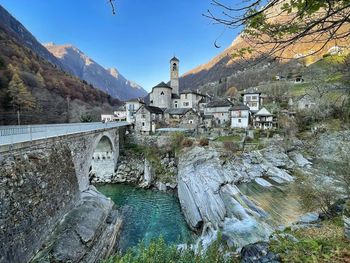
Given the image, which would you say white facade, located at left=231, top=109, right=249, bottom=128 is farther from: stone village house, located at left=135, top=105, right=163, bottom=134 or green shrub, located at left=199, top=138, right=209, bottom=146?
stone village house, located at left=135, top=105, right=163, bottom=134

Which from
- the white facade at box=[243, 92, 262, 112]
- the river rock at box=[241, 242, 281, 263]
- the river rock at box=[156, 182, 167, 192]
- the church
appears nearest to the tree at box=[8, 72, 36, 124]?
the church

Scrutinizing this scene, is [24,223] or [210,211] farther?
[210,211]

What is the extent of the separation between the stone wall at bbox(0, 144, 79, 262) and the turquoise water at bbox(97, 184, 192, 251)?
16.9ft

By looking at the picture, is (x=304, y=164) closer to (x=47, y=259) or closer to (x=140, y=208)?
(x=140, y=208)

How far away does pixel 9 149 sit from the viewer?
8.23 m

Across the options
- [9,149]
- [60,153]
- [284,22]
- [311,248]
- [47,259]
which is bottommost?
[47,259]

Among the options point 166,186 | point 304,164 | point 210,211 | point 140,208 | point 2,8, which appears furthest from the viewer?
point 2,8

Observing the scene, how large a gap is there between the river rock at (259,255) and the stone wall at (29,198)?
7.89m

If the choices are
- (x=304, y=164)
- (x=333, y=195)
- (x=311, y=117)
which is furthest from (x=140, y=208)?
(x=311, y=117)

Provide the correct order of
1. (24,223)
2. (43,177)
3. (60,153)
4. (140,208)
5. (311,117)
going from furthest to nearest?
(311,117), (140,208), (60,153), (43,177), (24,223)

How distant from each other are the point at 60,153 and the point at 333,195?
621 inches

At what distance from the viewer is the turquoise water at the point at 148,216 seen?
14.0 metres

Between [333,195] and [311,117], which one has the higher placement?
[311,117]

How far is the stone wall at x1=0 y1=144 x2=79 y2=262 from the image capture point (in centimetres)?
733
